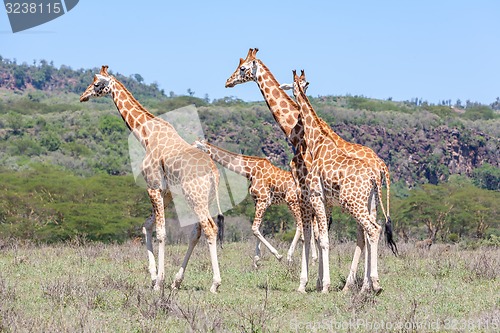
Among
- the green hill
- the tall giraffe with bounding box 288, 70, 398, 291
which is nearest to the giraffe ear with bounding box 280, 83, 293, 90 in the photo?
the tall giraffe with bounding box 288, 70, 398, 291

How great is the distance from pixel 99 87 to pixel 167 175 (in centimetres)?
195

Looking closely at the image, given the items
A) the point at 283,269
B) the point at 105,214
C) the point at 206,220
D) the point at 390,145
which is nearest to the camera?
the point at 206,220

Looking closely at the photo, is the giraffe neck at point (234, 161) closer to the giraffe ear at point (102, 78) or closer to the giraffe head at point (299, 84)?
the giraffe ear at point (102, 78)

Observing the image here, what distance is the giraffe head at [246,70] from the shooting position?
34.8ft

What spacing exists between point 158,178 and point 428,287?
3.57m

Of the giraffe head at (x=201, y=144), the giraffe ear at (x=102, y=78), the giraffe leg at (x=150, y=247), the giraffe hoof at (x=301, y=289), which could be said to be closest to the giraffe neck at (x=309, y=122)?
the giraffe hoof at (x=301, y=289)

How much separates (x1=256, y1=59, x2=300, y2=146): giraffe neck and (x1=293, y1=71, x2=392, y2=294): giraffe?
1.06 ft

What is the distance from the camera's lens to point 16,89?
399 ft

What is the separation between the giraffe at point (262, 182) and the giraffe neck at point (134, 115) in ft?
9.17

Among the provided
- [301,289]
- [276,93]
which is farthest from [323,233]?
[276,93]

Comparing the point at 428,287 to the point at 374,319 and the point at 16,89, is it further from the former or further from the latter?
the point at 16,89

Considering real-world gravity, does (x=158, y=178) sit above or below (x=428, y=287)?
above

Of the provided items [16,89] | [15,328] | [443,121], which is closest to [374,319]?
[15,328]

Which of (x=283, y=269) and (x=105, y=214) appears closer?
(x=283, y=269)
